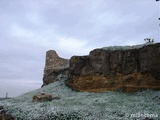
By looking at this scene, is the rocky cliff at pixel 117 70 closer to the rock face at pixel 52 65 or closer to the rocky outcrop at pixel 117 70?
the rocky outcrop at pixel 117 70

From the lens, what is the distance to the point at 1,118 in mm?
11656

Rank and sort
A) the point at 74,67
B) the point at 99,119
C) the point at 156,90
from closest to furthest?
the point at 99,119 < the point at 156,90 < the point at 74,67

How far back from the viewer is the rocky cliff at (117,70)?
14.8 meters

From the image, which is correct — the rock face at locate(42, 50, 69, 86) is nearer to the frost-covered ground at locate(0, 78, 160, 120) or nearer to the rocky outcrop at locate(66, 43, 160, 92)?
the rocky outcrop at locate(66, 43, 160, 92)

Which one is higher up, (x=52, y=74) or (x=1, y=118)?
(x=52, y=74)

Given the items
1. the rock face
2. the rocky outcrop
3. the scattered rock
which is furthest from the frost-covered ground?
the rock face

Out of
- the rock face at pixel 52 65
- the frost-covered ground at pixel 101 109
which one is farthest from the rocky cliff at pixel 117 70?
the rock face at pixel 52 65

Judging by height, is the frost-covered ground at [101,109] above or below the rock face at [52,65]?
below

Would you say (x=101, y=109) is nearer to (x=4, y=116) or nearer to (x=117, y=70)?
(x=4, y=116)

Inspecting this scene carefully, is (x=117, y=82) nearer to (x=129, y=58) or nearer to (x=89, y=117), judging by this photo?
(x=129, y=58)

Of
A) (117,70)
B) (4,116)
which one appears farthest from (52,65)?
(4,116)

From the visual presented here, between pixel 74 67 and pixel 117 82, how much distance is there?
3.60 metres

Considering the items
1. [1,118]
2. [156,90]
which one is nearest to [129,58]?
[156,90]

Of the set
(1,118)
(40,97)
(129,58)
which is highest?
(129,58)
